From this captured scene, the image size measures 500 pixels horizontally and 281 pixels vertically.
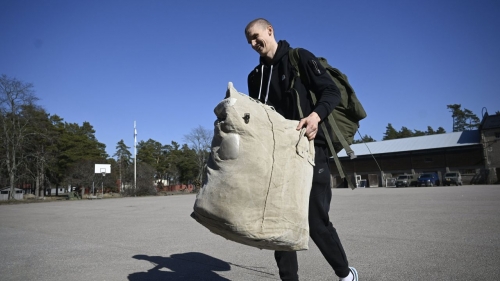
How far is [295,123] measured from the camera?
6.54 ft

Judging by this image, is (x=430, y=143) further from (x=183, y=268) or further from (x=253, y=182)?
(x=253, y=182)

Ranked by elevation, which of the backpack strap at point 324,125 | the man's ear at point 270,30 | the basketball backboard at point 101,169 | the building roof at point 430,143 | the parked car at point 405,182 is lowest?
the parked car at point 405,182

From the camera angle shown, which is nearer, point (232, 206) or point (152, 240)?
point (232, 206)

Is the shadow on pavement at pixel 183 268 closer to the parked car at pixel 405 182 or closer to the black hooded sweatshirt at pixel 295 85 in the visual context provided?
the black hooded sweatshirt at pixel 295 85

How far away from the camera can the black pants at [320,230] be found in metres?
2.16

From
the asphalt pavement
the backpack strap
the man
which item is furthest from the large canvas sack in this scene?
the asphalt pavement

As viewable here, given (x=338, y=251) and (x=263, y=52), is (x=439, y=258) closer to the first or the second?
(x=338, y=251)

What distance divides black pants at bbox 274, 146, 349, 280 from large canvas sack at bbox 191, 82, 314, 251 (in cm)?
28

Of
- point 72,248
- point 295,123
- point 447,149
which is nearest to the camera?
point 295,123

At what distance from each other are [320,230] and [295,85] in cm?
96

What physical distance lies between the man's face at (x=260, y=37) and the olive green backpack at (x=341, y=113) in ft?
0.58

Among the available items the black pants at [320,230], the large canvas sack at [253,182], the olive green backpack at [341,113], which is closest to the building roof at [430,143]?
the olive green backpack at [341,113]

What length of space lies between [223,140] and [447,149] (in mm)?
53753

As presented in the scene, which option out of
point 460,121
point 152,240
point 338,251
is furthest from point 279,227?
point 460,121
